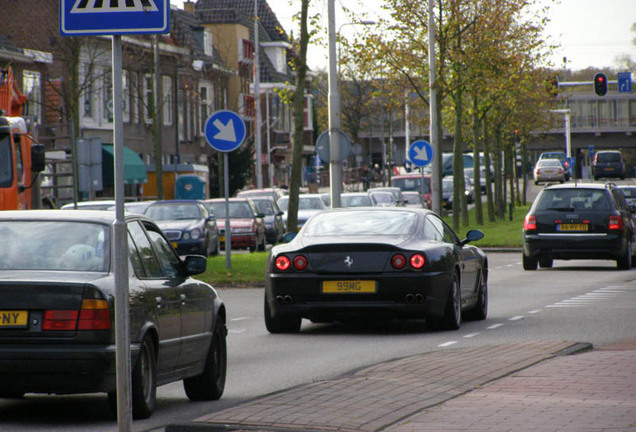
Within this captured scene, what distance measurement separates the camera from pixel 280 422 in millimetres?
7828

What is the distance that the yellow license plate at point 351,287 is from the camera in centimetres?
1459

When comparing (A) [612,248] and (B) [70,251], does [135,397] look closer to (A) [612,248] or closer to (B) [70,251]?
(B) [70,251]

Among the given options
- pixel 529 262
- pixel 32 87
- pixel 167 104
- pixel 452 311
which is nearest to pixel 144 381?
pixel 452 311

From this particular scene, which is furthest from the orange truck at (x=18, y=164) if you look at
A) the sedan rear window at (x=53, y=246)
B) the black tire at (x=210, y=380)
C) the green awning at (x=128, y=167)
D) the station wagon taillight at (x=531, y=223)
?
the green awning at (x=128, y=167)

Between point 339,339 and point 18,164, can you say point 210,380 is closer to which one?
point 339,339

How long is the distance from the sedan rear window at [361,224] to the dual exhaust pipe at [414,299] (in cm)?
81

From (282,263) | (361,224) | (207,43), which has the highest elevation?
(207,43)

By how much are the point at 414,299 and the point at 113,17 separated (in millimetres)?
7895

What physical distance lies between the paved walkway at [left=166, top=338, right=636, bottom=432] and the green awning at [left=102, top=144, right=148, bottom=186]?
4309 centimetres

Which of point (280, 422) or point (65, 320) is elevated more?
point (65, 320)

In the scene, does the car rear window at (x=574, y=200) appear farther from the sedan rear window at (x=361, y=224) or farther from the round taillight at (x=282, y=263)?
the round taillight at (x=282, y=263)

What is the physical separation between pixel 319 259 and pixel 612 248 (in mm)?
12919

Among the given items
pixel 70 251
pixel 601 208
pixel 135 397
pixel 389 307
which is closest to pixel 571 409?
pixel 135 397

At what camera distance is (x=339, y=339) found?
47.8 ft
